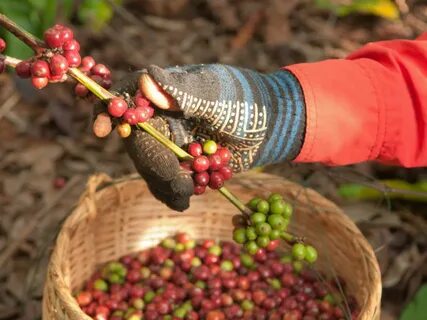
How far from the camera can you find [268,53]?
3080 millimetres

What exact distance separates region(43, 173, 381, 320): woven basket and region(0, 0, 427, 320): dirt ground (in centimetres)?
11

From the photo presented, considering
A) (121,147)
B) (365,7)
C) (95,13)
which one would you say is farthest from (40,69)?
(365,7)

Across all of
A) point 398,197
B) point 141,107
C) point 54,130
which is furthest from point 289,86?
point 54,130

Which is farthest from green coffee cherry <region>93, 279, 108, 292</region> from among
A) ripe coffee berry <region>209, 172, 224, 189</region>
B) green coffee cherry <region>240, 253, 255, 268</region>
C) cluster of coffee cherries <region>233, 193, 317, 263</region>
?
ripe coffee berry <region>209, 172, 224, 189</region>

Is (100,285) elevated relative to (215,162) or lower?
lower

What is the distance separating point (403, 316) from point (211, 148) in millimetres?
971

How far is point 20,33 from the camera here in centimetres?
120

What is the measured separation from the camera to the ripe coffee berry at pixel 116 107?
4.17 feet

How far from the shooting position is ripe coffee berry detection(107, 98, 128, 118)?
1.27 meters

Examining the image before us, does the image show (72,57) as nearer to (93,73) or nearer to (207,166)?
(93,73)

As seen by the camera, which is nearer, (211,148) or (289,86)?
(211,148)

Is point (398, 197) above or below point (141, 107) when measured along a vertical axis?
below

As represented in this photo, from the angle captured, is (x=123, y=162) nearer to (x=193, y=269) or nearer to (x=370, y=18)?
(x=193, y=269)

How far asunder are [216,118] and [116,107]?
301 millimetres
